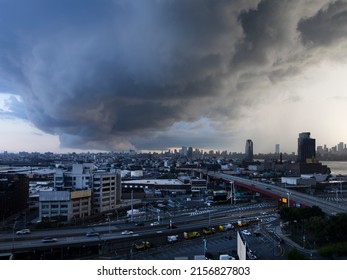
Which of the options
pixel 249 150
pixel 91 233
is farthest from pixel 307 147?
pixel 91 233

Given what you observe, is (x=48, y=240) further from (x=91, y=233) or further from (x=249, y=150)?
(x=249, y=150)

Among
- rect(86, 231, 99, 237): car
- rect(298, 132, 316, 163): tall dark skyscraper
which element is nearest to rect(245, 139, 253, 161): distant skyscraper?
rect(298, 132, 316, 163): tall dark skyscraper

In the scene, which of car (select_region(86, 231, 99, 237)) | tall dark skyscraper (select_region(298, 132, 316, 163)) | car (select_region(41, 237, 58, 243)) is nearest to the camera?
car (select_region(41, 237, 58, 243))

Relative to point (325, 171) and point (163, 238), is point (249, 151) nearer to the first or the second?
point (325, 171)

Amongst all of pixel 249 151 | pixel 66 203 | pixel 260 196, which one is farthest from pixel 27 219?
Result: pixel 249 151

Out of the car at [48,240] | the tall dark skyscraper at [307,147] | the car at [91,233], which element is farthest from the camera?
the tall dark skyscraper at [307,147]

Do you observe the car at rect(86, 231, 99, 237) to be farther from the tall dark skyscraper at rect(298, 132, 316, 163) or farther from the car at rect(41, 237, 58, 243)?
the tall dark skyscraper at rect(298, 132, 316, 163)

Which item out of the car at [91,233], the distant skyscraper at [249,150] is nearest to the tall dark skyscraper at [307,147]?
the distant skyscraper at [249,150]

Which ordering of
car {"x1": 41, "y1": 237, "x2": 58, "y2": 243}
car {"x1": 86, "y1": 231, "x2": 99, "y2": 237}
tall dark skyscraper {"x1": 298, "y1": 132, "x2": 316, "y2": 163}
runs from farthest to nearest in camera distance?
tall dark skyscraper {"x1": 298, "y1": 132, "x2": 316, "y2": 163} < car {"x1": 86, "y1": 231, "x2": 99, "y2": 237} < car {"x1": 41, "y1": 237, "x2": 58, "y2": 243}

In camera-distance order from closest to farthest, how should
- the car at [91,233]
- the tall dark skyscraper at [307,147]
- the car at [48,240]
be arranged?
the car at [48,240], the car at [91,233], the tall dark skyscraper at [307,147]

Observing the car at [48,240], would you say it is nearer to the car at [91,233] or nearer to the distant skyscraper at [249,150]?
the car at [91,233]

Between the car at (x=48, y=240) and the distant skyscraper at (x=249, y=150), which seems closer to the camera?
the car at (x=48, y=240)

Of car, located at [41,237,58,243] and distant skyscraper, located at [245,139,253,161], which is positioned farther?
distant skyscraper, located at [245,139,253,161]
